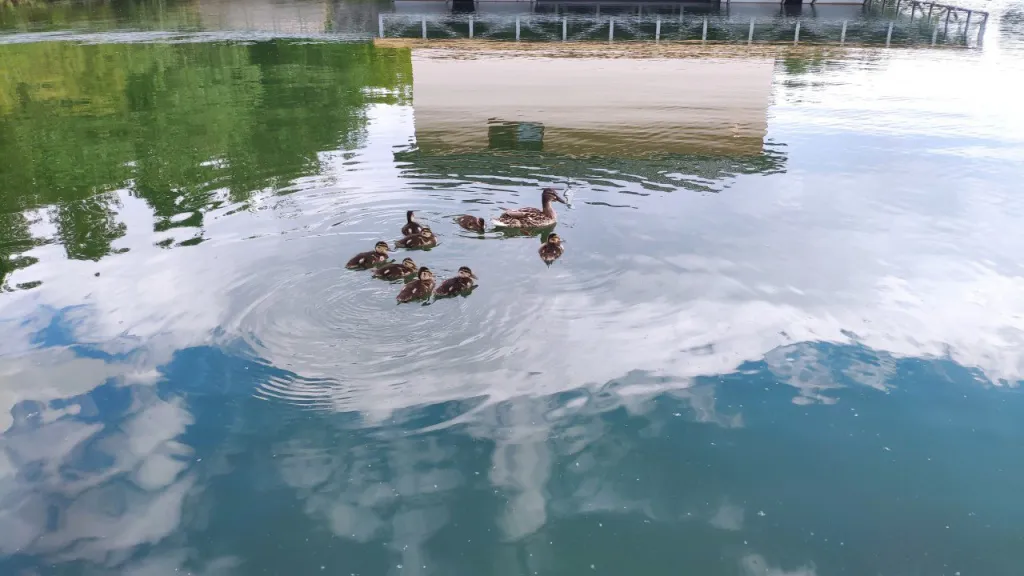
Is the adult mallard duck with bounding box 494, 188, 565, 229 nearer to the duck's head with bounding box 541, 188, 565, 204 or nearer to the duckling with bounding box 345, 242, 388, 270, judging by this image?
the duck's head with bounding box 541, 188, 565, 204

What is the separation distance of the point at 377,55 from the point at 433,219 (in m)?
21.4

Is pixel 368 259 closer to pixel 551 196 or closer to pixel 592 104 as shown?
pixel 551 196

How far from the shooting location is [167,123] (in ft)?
58.9

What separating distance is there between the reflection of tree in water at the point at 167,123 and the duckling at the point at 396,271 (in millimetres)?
3241

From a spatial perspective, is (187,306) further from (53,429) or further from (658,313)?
(658,313)

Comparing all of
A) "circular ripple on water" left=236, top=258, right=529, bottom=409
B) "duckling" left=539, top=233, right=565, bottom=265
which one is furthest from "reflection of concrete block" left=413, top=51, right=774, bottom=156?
"circular ripple on water" left=236, top=258, right=529, bottom=409

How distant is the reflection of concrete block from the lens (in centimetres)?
1565

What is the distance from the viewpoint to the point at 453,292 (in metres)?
8.65

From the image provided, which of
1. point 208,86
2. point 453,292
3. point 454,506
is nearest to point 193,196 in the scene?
point 453,292

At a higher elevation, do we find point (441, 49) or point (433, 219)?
point (441, 49)

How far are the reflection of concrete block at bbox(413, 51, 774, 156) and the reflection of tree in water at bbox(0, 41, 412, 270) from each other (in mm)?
1868

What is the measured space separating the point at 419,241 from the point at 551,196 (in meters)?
2.27

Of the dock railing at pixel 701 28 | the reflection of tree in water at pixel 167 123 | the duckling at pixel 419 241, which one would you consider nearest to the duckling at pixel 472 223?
the duckling at pixel 419 241

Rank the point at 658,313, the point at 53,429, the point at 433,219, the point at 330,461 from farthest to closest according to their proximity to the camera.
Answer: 1. the point at 433,219
2. the point at 658,313
3. the point at 53,429
4. the point at 330,461
